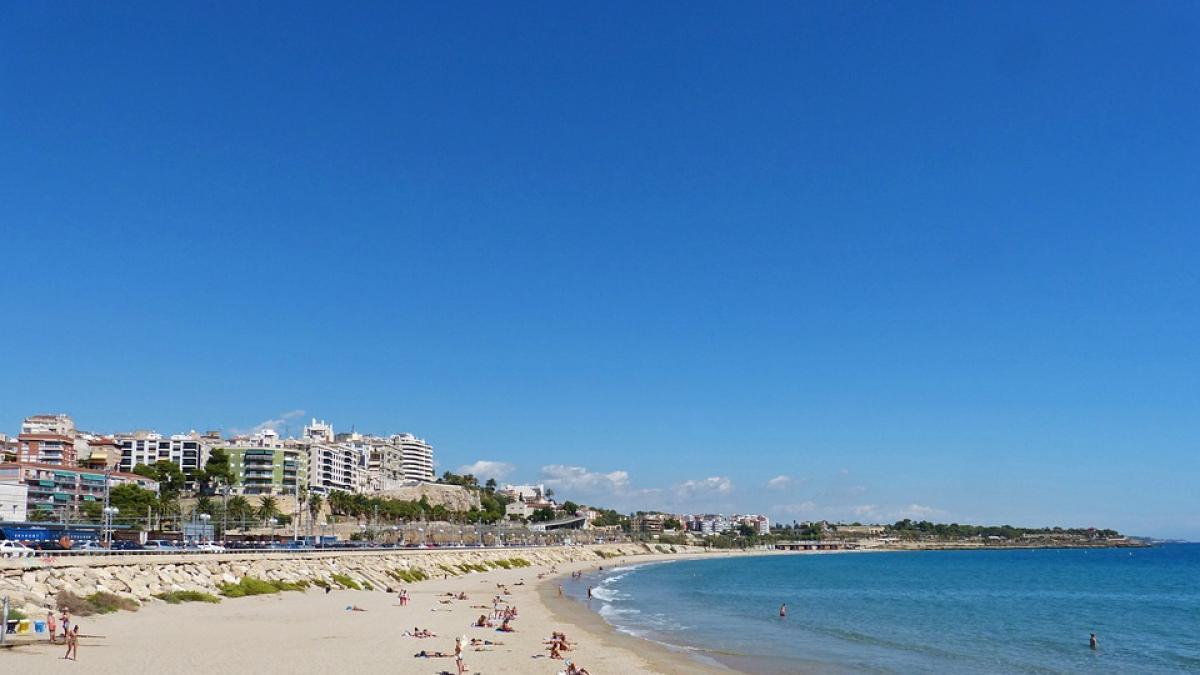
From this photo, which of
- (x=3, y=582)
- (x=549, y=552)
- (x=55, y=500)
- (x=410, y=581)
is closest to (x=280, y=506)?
(x=55, y=500)

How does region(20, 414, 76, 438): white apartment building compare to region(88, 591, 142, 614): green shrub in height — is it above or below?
above

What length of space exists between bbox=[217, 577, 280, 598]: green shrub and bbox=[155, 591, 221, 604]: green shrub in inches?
83.2

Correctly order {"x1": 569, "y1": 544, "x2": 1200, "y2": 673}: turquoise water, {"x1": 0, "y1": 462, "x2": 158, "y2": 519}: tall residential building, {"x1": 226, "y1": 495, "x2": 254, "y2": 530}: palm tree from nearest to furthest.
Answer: {"x1": 569, "y1": 544, "x2": 1200, "y2": 673}: turquoise water, {"x1": 0, "y1": 462, "x2": 158, "y2": 519}: tall residential building, {"x1": 226, "y1": 495, "x2": 254, "y2": 530}: palm tree

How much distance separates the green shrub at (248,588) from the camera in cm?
4671

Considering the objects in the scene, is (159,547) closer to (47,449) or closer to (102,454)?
(47,449)

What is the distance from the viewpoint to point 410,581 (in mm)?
69250

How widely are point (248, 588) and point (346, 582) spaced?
10.7 m

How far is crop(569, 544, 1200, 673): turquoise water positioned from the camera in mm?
37031

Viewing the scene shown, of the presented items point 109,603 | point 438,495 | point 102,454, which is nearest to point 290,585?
point 109,603

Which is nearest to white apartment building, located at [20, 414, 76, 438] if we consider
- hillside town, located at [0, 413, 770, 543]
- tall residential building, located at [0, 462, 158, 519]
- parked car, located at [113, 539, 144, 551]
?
hillside town, located at [0, 413, 770, 543]

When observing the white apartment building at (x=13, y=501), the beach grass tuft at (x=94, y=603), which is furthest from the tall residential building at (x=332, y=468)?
the beach grass tuft at (x=94, y=603)

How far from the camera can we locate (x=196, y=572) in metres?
47.7

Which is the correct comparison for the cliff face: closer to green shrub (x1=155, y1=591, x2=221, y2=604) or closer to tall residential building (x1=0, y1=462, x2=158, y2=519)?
tall residential building (x1=0, y1=462, x2=158, y2=519)

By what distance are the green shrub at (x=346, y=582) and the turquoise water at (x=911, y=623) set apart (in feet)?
50.8
